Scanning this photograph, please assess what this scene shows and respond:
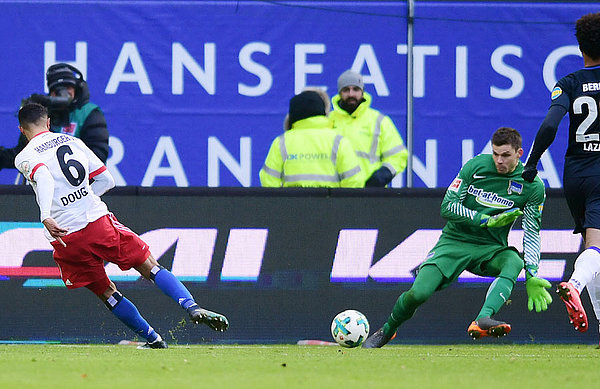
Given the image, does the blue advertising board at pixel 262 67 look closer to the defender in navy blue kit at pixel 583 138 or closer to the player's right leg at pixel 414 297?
the player's right leg at pixel 414 297

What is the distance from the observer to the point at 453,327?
29.3 ft

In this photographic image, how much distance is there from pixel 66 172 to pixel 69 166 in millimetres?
45

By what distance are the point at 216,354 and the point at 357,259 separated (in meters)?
2.22

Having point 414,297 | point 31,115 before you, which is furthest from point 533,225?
point 31,115

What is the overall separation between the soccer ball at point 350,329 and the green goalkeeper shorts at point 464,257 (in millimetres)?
641

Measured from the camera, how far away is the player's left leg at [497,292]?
6988 millimetres

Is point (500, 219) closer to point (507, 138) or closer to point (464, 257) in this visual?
point (464, 257)

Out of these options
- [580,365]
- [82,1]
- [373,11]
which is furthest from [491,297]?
[82,1]

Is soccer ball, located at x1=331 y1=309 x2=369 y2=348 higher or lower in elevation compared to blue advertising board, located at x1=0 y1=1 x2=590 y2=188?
lower

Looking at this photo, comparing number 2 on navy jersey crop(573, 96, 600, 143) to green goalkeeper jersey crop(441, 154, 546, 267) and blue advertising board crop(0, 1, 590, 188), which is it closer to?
green goalkeeper jersey crop(441, 154, 546, 267)

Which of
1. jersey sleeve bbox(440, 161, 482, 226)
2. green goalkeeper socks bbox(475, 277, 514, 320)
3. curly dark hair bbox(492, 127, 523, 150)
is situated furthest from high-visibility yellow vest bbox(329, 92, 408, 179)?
green goalkeeper socks bbox(475, 277, 514, 320)

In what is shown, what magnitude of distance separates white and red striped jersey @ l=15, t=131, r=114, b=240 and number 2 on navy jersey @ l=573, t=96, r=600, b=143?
316 centimetres

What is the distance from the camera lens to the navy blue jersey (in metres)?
6.96

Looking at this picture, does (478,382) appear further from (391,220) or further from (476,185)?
(391,220)
